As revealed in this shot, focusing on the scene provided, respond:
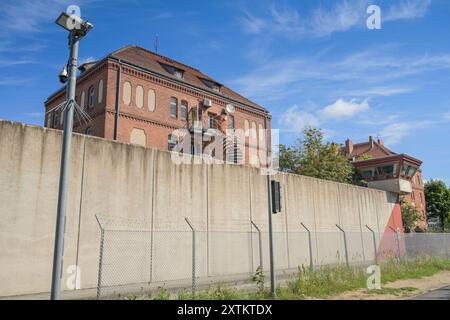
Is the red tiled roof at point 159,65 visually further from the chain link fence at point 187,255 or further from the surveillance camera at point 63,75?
the surveillance camera at point 63,75

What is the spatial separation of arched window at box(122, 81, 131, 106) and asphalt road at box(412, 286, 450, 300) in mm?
23297

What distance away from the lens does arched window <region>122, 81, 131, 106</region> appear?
29.1 m

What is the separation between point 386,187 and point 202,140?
16.8m

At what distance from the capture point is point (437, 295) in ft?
42.8

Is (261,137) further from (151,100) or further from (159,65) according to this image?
(151,100)

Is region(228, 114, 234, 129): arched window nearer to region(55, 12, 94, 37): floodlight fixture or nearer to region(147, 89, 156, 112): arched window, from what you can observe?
region(147, 89, 156, 112): arched window

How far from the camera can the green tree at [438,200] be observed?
60.2 metres

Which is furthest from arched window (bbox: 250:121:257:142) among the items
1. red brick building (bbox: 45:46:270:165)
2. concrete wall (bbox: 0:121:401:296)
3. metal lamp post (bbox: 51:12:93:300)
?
metal lamp post (bbox: 51:12:93:300)

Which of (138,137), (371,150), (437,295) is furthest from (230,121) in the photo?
(371,150)

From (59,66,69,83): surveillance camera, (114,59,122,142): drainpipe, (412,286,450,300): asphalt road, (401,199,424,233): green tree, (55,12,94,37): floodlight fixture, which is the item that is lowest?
(412,286,450,300): asphalt road

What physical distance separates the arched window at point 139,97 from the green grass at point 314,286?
64.2 ft

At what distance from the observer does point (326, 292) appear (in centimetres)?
1320

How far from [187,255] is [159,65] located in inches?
864
